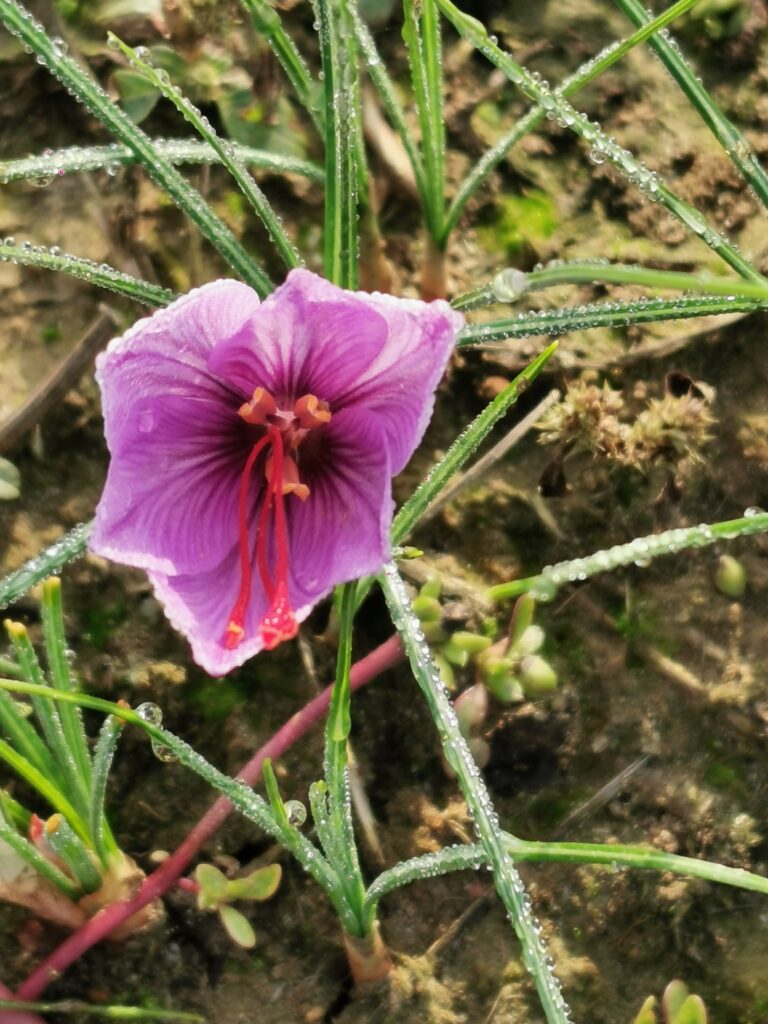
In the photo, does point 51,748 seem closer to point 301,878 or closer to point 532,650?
point 301,878

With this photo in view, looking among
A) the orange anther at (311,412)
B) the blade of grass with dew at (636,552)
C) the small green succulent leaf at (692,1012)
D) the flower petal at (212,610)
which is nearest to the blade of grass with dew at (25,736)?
the flower petal at (212,610)

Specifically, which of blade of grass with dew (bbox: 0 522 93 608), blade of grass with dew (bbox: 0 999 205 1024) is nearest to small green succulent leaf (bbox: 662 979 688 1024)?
blade of grass with dew (bbox: 0 999 205 1024)

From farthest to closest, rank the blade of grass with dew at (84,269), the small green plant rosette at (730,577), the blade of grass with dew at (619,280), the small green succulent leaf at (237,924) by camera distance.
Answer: the small green plant rosette at (730,577) < the small green succulent leaf at (237,924) < the blade of grass with dew at (84,269) < the blade of grass with dew at (619,280)

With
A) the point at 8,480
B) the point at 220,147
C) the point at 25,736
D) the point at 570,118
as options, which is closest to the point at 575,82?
the point at 570,118

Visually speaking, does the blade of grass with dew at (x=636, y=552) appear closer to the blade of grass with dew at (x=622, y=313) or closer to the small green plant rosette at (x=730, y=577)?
the blade of grass with dew at (x=622, y=313)

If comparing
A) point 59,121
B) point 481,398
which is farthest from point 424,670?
point 59,121

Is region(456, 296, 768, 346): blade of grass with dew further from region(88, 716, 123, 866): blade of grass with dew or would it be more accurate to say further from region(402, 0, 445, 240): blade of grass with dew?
region(88, 716, 123, 866): blade of grass with dew
